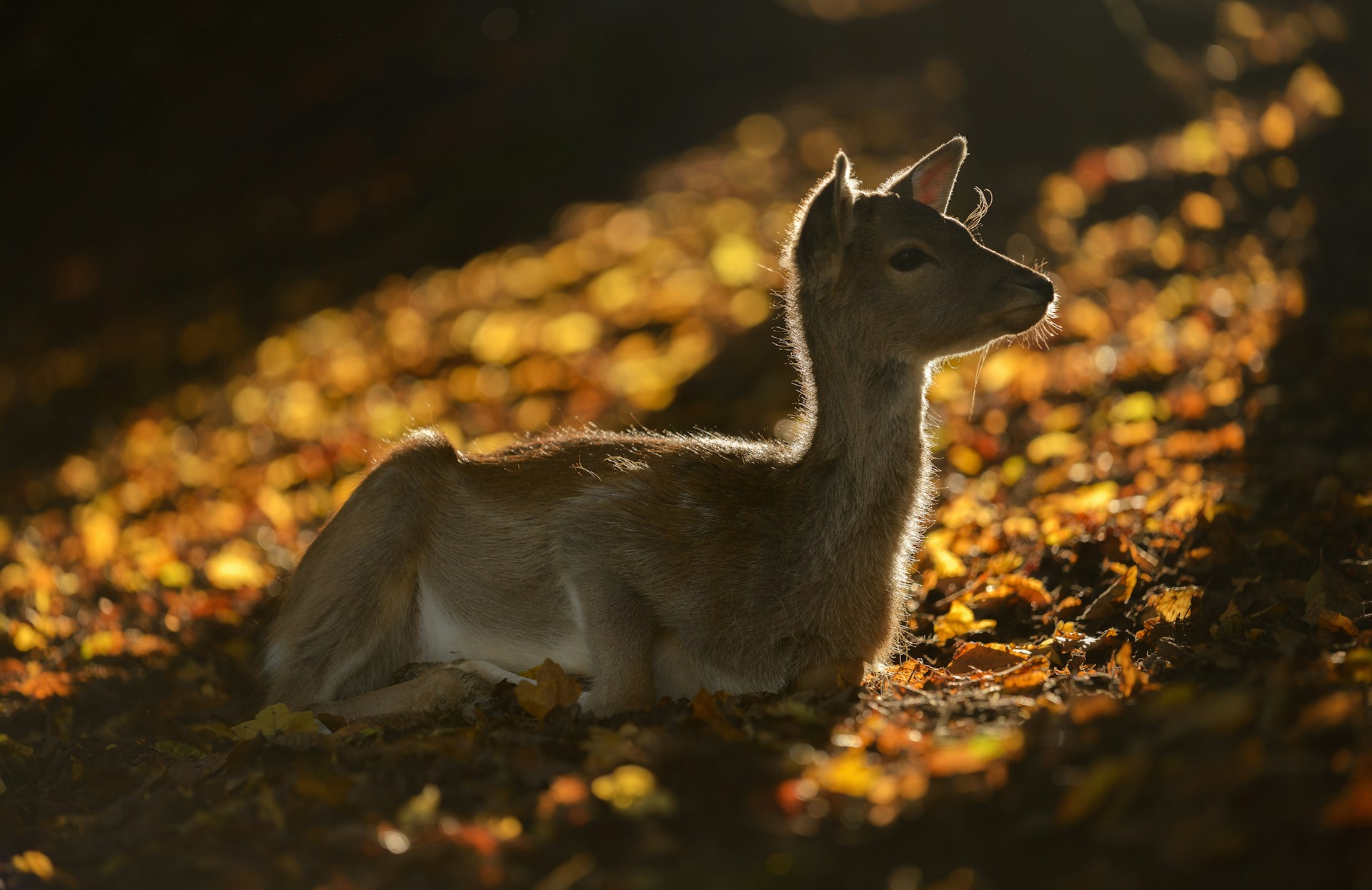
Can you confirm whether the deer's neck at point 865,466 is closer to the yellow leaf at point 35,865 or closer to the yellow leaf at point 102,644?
the yellow leaf at point 35,865

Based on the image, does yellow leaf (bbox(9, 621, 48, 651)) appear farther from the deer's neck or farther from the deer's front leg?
the deer's neck

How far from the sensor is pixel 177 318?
44.2 ft

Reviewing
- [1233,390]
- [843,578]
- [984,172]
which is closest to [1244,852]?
[843,578]

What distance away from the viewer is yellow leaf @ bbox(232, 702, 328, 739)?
471cm

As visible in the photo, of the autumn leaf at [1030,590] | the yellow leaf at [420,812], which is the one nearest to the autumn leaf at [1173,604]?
the autumn leaf at [1030,590]

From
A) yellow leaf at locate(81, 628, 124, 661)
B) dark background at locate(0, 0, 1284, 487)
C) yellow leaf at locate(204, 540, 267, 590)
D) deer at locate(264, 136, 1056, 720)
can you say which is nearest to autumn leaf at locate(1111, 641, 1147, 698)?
deer at locate(264, 136, 1056, 720)

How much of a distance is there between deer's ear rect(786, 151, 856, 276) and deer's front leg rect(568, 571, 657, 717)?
4.91 feet

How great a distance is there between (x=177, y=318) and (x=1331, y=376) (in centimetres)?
1140

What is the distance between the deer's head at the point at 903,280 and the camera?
15.4 feet

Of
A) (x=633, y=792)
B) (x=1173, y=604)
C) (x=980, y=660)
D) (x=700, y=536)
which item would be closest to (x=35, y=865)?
(x=633, y=792)

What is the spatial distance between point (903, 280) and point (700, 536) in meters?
1.28

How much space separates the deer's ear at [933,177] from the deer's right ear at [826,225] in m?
0.49

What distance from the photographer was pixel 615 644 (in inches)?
177

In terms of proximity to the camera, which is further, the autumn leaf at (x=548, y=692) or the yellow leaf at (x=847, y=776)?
the autumn leaf at (x=548, y=692)
